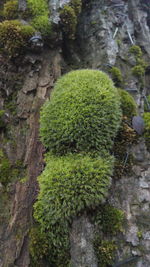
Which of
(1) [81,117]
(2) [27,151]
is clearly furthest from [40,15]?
(2) [27,151]

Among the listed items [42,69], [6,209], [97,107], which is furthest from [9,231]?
[42,69]

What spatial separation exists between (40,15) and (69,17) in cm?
73

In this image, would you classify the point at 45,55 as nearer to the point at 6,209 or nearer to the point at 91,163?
the point at 91,163

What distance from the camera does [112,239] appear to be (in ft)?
10.3

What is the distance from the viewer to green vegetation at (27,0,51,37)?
4867 millimetres

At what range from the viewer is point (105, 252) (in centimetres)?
295

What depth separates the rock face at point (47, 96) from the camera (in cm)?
306

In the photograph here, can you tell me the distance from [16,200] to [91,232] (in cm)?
135

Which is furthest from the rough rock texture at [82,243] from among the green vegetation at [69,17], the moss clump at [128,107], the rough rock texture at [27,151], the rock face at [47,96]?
Result: the green vegetation at [69,17]

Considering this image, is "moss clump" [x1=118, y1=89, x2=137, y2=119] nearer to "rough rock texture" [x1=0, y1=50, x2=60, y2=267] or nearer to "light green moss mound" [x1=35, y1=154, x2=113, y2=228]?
"light green moss mound" [x1=35, y1=154, x2=113, y2=228]

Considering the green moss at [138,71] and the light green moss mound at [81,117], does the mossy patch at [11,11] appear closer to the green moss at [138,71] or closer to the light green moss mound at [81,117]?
the light green moss mound at [81,117]

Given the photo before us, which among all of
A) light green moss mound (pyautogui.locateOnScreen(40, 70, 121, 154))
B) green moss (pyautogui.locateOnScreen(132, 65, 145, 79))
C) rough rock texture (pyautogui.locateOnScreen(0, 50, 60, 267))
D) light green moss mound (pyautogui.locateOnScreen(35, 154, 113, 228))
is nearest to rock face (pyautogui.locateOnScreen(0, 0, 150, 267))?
rough rock texture (pyautogui.locateOnScreen(0, 50, 60, 267))

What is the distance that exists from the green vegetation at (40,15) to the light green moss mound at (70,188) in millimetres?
3447

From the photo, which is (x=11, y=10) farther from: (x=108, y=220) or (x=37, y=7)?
(x=108, y=220)
